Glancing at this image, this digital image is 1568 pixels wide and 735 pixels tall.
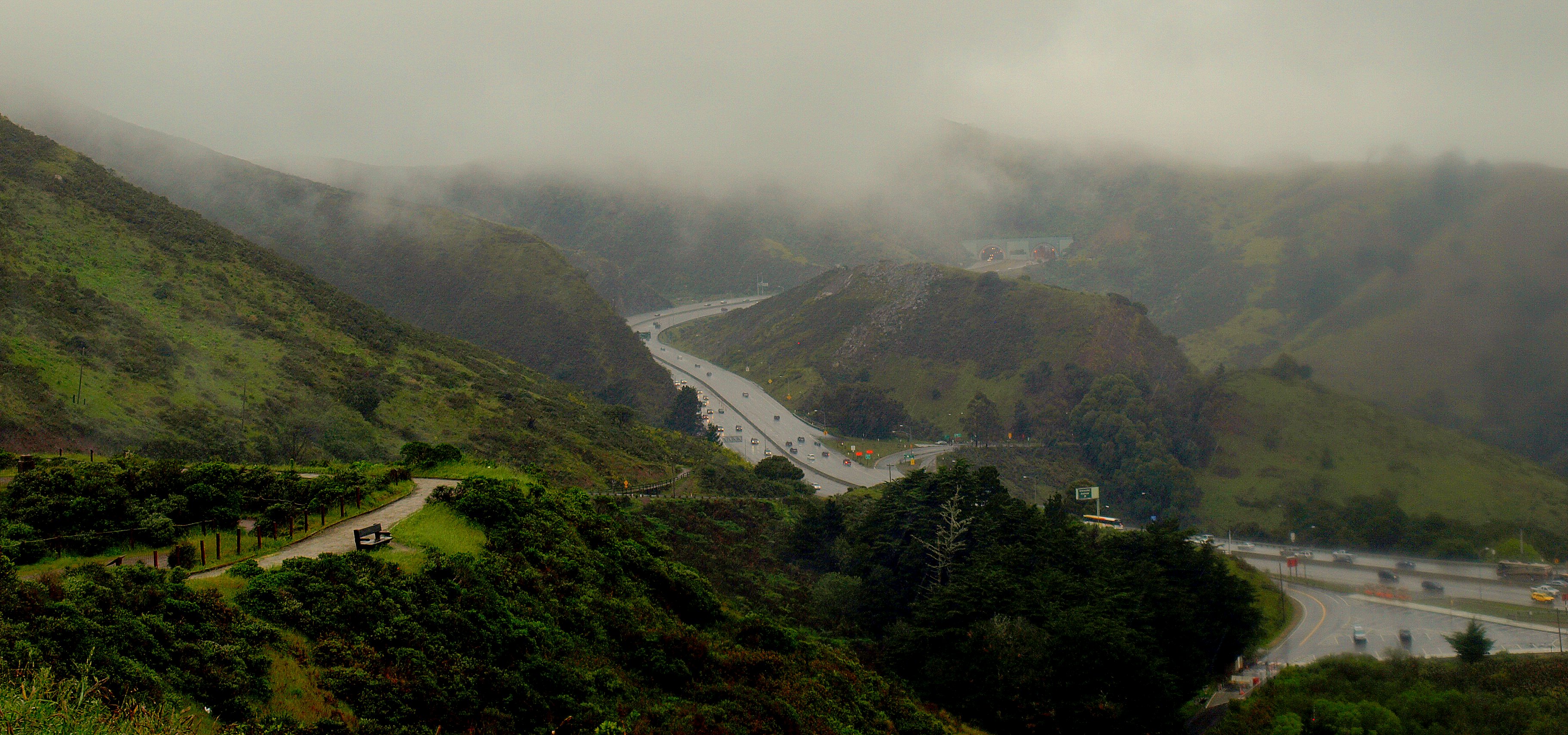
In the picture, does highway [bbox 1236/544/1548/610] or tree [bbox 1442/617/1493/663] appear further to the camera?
highway [bbox 1236/544/1548/610]

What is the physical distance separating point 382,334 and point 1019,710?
199ft

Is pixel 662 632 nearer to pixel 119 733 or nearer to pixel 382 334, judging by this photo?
pixel 119 733

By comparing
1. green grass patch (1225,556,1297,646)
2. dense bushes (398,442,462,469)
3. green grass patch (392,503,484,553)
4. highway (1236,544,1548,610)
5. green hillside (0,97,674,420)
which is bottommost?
highway (1236,544,1548,610)

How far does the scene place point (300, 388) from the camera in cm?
5794

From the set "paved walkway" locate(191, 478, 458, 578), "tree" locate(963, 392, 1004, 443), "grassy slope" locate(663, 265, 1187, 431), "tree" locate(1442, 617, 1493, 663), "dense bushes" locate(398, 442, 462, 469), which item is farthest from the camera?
"grassy slope" locate(663, 265, 1187, 431)

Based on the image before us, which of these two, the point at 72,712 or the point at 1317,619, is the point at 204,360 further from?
the point at 1317,619

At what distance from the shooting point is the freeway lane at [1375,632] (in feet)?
173

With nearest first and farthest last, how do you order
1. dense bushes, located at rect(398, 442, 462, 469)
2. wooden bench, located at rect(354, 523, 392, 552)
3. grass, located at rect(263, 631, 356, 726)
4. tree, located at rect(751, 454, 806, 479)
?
1. grass, located at rect(263, 631, 356, 726)
2. wooden bench, located at rect(354, 523, 392, 552)
3. dense bushes, located at rect(398, 442, 462, 469)
4. tree, located at rect(751, 454, 806, 479)

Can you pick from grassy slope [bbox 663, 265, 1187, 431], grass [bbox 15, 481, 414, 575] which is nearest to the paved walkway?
grass [bbox 15, 481, 414, 575]

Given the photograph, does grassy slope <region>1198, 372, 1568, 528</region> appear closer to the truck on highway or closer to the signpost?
the truck on highway

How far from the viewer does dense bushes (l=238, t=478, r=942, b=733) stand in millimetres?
15312

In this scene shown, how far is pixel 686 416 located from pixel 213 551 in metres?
99.8

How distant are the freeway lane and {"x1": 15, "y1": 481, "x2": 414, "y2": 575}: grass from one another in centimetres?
4891

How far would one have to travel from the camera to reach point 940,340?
519 feet
